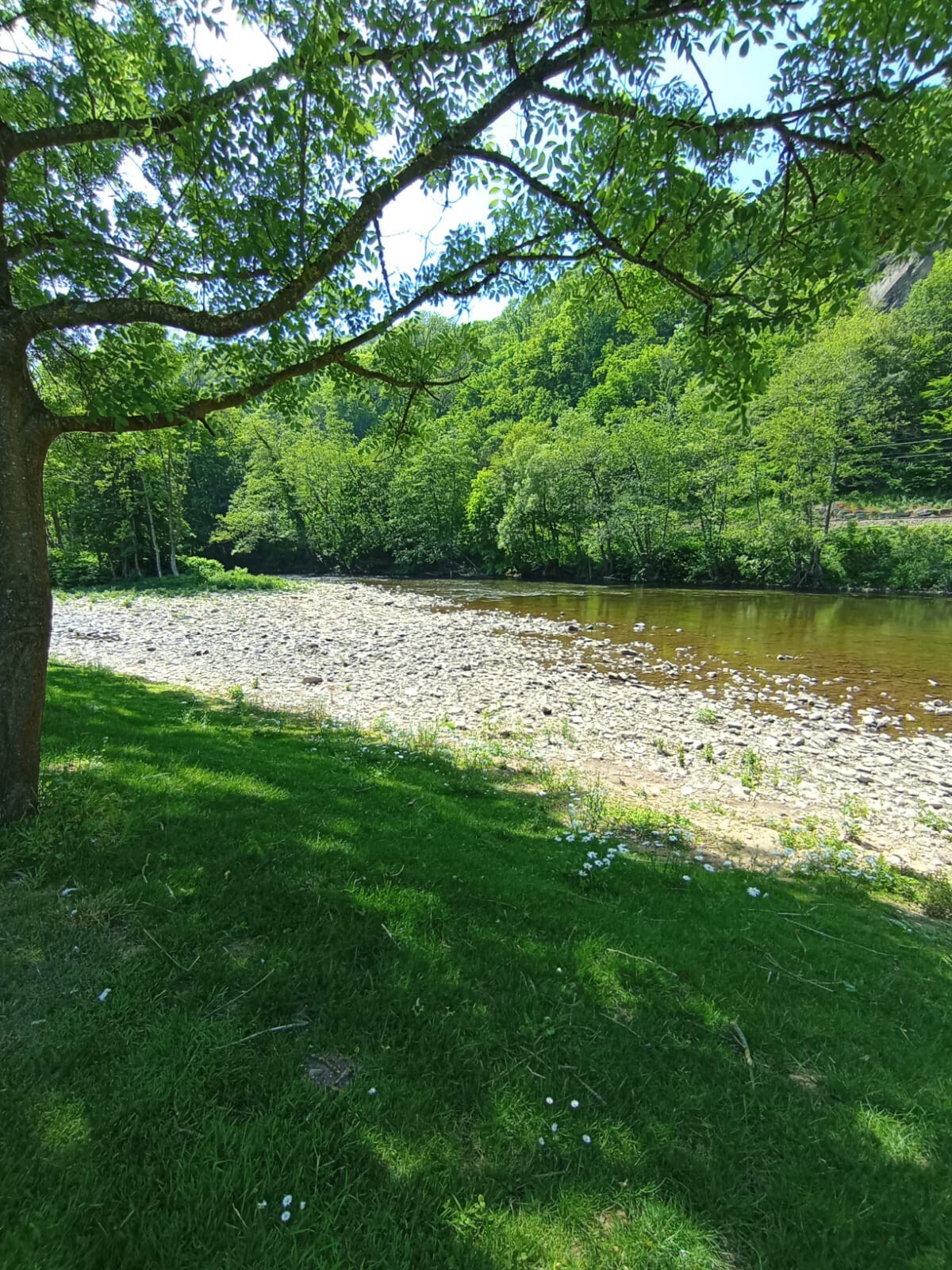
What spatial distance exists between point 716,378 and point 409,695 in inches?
402

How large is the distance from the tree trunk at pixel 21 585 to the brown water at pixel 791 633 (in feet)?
50.4

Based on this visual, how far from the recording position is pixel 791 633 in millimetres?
22922

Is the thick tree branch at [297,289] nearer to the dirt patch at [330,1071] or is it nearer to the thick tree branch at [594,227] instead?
the thick tree branch at [594,227]

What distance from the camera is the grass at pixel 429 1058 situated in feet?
6.77

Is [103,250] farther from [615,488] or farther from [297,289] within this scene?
[615,488]

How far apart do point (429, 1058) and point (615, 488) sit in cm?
4968

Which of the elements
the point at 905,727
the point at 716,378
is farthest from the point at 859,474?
the point at 716,378

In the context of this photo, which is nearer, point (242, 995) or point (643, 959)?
point (242, 995)

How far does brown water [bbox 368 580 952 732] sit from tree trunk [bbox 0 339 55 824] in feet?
50.4

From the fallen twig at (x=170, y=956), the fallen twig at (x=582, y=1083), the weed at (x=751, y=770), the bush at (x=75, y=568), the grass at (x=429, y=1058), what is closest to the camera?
the grass at (x=429, y=1058)

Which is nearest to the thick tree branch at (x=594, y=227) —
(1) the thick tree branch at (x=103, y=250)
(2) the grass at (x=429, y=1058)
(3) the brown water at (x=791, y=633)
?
(1) the thick tree branch at (x=103, y=250)

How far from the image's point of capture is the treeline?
37.8 metres

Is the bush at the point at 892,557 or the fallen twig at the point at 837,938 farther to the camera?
the bush at the point at 892,557

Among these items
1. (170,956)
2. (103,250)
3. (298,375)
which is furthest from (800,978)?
(103,250)
